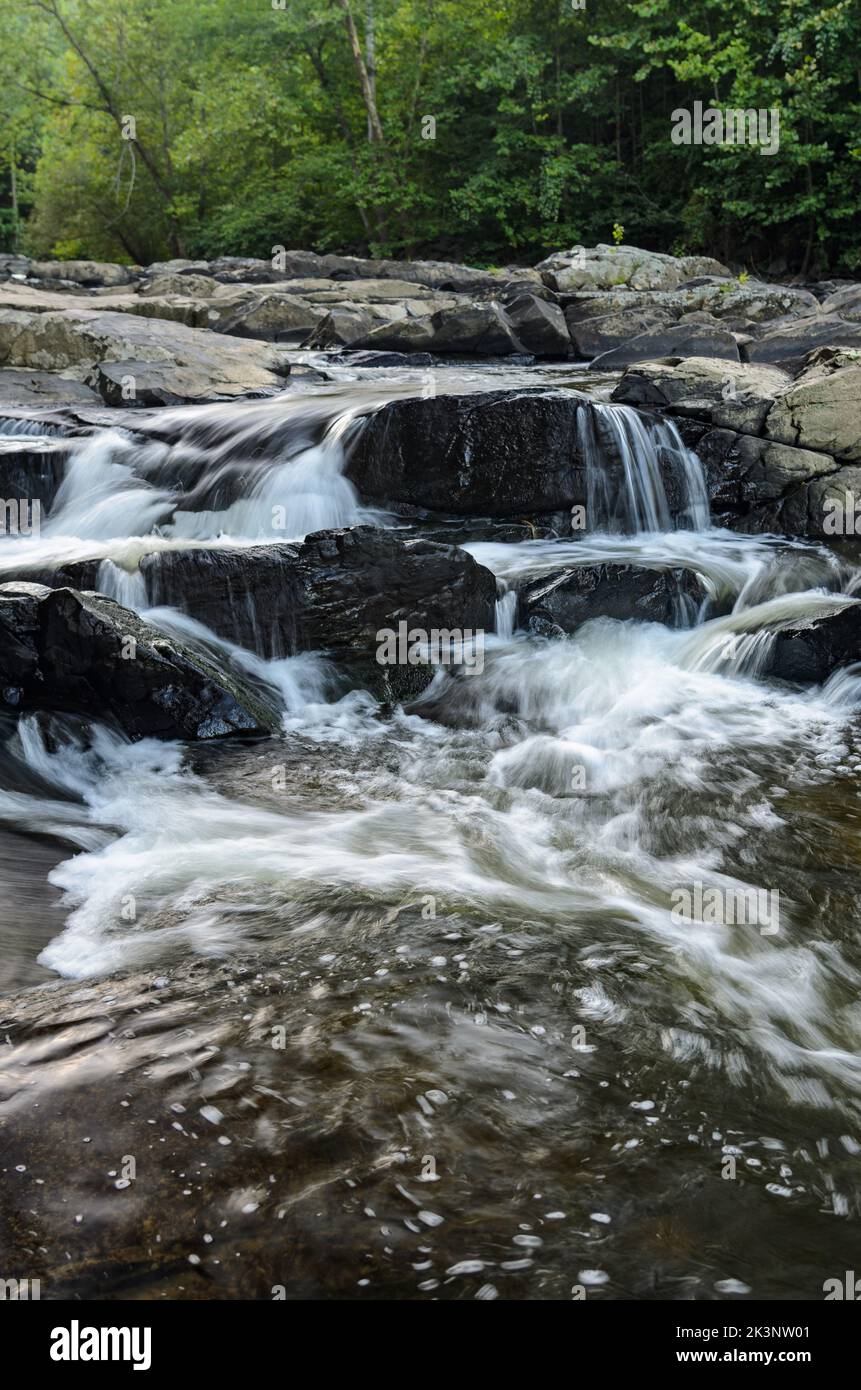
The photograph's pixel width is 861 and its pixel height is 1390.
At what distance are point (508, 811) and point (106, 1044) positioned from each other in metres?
2.53

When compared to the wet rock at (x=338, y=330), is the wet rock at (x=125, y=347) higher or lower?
lower

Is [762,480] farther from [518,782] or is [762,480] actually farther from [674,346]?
[674,346]

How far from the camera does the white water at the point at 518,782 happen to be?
3758 millimetres

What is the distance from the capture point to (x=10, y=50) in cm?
3170

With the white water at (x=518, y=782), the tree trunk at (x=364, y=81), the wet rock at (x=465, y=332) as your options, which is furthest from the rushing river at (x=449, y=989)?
the tree trunk at (x=364, y=81)

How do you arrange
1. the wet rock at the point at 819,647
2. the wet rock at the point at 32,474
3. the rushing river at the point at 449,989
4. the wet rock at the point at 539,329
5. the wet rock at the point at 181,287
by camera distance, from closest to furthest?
the rushing river at the point at 449,989 < the wet rock at the point at 819,647 < the wet rock at the point at 32,474 < the wet rock at the point at 539,329 < the wet rock at the point at 181,287

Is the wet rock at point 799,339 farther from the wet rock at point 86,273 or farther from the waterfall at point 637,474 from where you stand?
the wet rock at point 86,273

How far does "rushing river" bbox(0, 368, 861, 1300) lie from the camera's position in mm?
2367

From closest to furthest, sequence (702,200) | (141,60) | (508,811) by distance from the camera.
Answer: (508,811) → (702,200) → (141,60)

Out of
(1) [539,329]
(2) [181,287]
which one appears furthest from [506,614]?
(2) [181,287]

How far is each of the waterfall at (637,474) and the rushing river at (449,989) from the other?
1.83m

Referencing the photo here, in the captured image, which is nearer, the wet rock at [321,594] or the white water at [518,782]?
the white water at [518,782]

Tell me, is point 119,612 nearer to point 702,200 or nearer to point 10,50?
point 702,200

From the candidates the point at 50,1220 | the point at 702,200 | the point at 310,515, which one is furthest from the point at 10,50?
the point at 50,1220
